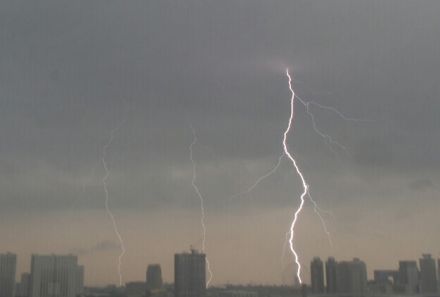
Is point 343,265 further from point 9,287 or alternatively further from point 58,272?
point 9,287

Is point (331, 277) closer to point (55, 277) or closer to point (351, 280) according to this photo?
point (351, 280)

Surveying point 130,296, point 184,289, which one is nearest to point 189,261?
point 184,289

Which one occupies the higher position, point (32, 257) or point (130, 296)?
point (32, 257)

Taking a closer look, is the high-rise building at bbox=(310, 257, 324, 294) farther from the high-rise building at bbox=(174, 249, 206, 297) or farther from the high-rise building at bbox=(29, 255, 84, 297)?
the high-rise building at bbox=(29, 255, 84, 297)

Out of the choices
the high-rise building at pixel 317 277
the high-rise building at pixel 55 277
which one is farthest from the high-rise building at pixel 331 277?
the high-rise building at pixel 55 277

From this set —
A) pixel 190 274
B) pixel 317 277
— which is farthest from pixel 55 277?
pixel 317 277

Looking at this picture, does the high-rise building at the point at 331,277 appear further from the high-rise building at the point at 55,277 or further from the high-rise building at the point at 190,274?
the high-rise building at the point at 55,277

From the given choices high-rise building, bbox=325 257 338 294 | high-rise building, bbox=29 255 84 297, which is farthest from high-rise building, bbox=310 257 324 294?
high-rise building, bbox=29 255 84 297
